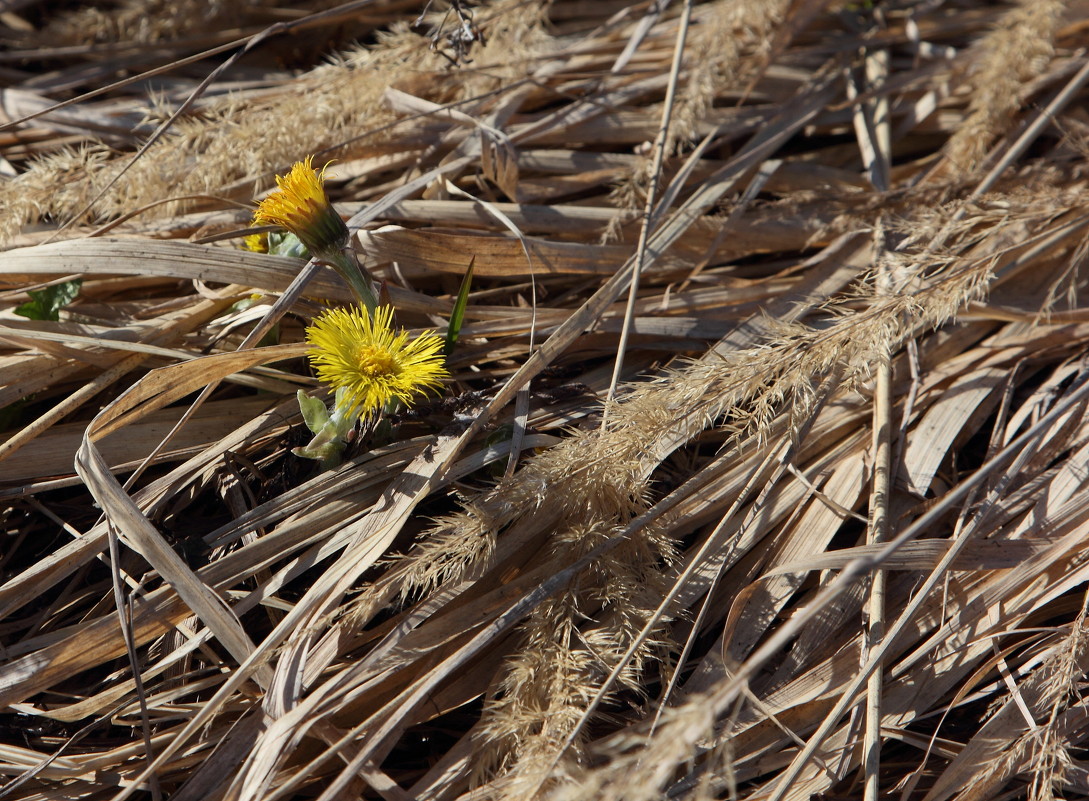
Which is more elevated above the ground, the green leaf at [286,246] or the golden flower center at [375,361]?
the green leaf at [286,246]

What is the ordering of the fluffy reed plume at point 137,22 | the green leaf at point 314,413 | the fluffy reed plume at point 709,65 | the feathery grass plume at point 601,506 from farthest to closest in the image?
the fluffy reed plume at point 137,22 → the fluffy reed plume at point 709,65 → the green leaf at point 314,413 → the feathery grass plume at point 601,506

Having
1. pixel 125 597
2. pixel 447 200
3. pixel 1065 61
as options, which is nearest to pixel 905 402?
pixel 447 200

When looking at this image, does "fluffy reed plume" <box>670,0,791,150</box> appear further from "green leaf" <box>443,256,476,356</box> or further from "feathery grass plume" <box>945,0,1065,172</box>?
"green leaf" <box>443,256,476,356</box>

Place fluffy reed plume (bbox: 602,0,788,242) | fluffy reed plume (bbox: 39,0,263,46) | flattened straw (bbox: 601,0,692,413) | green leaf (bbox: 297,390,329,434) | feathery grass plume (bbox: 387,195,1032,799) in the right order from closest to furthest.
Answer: feathery grass plume (bbox: 387,195,1032,799) < green leaf (bbox: 297,390,329,434) < flattened straw (bbox: 601,0,692,413) < fluffy reed plume (bbox: 602,0,788,242) < fluffy reed plume (bbox: 39,0,263,46)

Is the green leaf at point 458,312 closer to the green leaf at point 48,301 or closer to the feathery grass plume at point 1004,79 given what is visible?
the green leaf at point 48,301

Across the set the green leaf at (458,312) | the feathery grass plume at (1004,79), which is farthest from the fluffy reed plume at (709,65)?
the feathery grass plume at (1004,79)

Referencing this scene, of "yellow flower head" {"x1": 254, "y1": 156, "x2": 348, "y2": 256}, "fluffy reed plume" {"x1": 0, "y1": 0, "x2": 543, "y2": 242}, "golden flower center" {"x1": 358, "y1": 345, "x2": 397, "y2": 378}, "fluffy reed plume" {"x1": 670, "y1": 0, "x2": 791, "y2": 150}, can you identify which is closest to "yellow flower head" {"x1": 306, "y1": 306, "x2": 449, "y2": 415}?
"golden flower center" {"x1": 358, "y1": 345, "x2": 397, "y2": 378}
